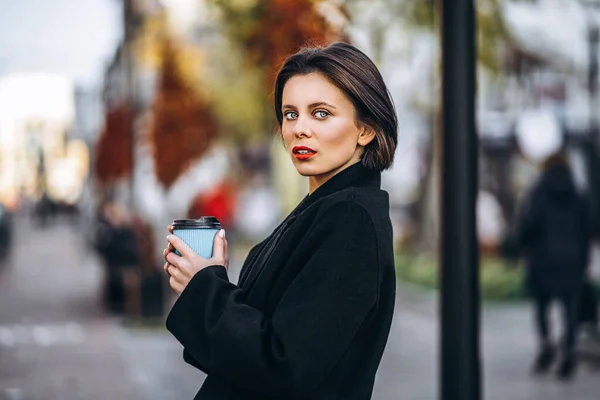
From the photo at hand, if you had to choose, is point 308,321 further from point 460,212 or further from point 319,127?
point 460,212

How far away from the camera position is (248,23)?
1142cm

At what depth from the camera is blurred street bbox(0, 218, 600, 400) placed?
8.95 m

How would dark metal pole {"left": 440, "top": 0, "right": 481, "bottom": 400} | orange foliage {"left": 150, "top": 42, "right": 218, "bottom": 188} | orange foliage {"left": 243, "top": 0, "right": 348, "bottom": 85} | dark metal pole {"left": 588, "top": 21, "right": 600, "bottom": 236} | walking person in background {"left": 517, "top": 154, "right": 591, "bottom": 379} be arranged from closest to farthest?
dark metal pole {"left": 440, "top": 0, "right": 481, "bottom": 400}
walking person in background {"left": 517, "top": 154, "right": 591, "bottom": 379}
orange foliage {"left": 243, "top": 0, "right": 348, "bottom": 85}
dark metal pole {"left": 588, "top": 21, "right": 600, "bottom": 236}
orange foliage {"left": 150, "top": 42, "right": 218, "bottom": 188}

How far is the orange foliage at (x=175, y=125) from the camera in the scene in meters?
18.3

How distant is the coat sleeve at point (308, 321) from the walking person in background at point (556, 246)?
808cm

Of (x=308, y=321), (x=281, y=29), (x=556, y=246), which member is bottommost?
(x=556, y=246)

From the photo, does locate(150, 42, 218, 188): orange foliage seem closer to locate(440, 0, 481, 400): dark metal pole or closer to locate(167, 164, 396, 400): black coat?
locate(440, 0, 481, 400): dark metal pole

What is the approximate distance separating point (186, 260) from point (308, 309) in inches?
12.1

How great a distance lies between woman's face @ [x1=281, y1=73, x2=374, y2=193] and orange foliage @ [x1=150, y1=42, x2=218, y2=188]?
16064mm

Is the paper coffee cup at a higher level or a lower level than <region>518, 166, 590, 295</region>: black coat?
higher

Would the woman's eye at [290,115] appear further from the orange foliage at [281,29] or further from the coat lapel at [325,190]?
the orange foliage at [281,29]

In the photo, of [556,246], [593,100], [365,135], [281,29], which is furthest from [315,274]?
[593,100]

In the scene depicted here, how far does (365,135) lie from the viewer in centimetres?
Result: 216

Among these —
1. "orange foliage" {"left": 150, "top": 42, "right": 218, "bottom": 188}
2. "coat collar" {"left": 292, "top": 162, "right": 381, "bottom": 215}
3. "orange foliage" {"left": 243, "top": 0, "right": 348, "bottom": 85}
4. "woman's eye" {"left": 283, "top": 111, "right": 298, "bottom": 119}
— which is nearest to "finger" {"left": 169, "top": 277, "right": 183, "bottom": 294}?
"coat collar" {"left": 292, "top": 162, "right": 381, "bottom": 215}
